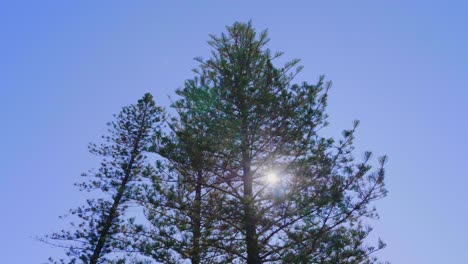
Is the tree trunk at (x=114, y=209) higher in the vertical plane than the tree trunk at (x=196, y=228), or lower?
higher

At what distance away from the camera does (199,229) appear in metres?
11.6

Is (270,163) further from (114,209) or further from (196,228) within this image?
(114,209)

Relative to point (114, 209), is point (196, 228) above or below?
below

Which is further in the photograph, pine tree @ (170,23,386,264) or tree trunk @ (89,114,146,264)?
tree trunk @ (89,114,146,264)

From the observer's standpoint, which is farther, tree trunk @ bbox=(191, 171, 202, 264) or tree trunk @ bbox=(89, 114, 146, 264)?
tree trunk @ bbox=(89, 114, 146, 264)

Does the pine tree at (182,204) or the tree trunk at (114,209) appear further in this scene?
the tree trunk at (114,209)

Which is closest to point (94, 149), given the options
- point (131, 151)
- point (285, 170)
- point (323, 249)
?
point (131, 151)

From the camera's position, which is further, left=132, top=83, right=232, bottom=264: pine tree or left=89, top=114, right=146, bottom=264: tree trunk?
left=89, top=114, right=146, bottom=264: tree trunk

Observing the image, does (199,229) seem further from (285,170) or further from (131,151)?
(131,151)

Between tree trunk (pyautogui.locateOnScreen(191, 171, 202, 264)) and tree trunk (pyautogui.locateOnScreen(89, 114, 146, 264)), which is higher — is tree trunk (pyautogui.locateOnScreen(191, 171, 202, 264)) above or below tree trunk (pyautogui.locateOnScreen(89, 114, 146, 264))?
below

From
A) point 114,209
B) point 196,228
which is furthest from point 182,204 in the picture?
point 114,209

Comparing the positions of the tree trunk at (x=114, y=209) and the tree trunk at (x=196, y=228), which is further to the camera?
the tree trunk at (x=114, y=209)

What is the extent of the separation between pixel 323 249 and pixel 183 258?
431 centimetres

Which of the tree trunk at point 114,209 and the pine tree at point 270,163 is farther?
the tree trunk at point 114,209
